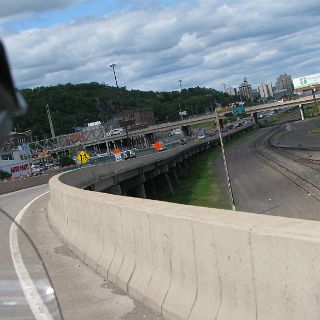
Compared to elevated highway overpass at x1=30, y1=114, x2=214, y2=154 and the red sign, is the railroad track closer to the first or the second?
the red sign

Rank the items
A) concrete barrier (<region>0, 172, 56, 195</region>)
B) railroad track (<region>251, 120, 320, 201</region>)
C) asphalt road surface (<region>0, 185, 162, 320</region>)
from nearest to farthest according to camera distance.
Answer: asphalt road surface (<region>0, 185, 162, 320</region>)
railroad track (<region>251, 120, 320, 201</region>)
concrete barrier (<region>0, 172, 56, 195</region>)

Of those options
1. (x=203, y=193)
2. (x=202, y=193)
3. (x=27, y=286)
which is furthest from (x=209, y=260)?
(x=202, y=193)

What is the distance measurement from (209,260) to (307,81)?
526 feet

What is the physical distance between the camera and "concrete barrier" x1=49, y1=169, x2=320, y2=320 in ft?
15.3

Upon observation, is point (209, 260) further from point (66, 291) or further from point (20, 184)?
point (20, 184)

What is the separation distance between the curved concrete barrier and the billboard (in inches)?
6129

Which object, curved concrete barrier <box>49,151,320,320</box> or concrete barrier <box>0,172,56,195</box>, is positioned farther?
concrete barrier <box>0,172,56,195</box>

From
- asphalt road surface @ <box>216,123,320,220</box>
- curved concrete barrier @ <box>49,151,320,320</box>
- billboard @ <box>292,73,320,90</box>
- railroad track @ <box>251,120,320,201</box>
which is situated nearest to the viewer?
curved concrete barrier @ <box>49,151,320,320</box>

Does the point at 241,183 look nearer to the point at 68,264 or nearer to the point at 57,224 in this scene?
the point at 57,224

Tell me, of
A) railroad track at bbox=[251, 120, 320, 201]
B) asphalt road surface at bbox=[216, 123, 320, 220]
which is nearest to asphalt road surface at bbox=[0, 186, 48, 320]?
asphalt road surface at bbox=[216, 123, 320, 220]

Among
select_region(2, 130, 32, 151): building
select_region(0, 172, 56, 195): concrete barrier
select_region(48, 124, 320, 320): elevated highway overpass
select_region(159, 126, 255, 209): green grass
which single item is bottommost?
select_region(159, 126, 255, 209): green grass

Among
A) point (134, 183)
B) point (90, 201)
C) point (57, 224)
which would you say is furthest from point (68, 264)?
point (134, 183)

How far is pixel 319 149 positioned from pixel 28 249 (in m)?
64.2

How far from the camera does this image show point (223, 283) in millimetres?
5973
